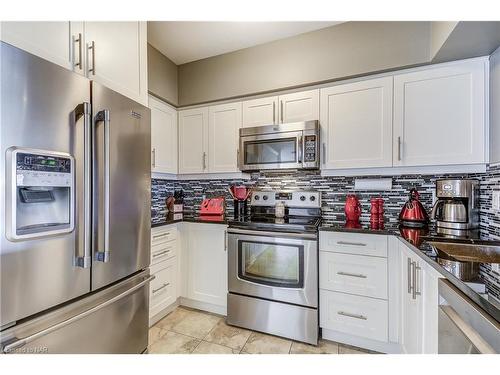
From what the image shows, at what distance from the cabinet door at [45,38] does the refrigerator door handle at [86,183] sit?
0.28 metres

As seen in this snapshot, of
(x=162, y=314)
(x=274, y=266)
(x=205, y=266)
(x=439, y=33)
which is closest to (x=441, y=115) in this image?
(x=439, y=33)

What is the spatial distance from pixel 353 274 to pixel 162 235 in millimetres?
1605

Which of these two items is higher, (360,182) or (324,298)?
(360,182)

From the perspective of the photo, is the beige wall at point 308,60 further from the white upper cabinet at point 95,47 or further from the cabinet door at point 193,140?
the white upper cabinet at point 95,47

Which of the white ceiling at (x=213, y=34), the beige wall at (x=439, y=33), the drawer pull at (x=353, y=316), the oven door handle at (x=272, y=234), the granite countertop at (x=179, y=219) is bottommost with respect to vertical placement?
the drawer pull at (x=353, y=316)

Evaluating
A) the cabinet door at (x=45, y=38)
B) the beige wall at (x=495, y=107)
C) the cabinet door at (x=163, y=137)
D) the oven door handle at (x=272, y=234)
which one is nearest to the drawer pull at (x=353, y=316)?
the oven door handle at (x=272, y=234)

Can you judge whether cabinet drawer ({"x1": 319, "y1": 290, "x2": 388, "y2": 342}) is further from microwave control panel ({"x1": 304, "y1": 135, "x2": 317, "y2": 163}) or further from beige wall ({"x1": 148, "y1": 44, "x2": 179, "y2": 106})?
beige wall ({"x1": 148, "y1": 44, "x2": 179, "y2": 106})

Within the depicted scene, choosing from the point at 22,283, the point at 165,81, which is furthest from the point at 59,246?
the point at 165,81

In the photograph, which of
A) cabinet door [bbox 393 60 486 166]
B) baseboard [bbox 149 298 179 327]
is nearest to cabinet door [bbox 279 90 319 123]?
cabinet door [bbox 393 60 486 166]

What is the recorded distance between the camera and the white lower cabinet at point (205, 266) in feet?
7.18

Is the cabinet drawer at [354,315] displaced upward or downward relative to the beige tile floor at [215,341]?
upward
